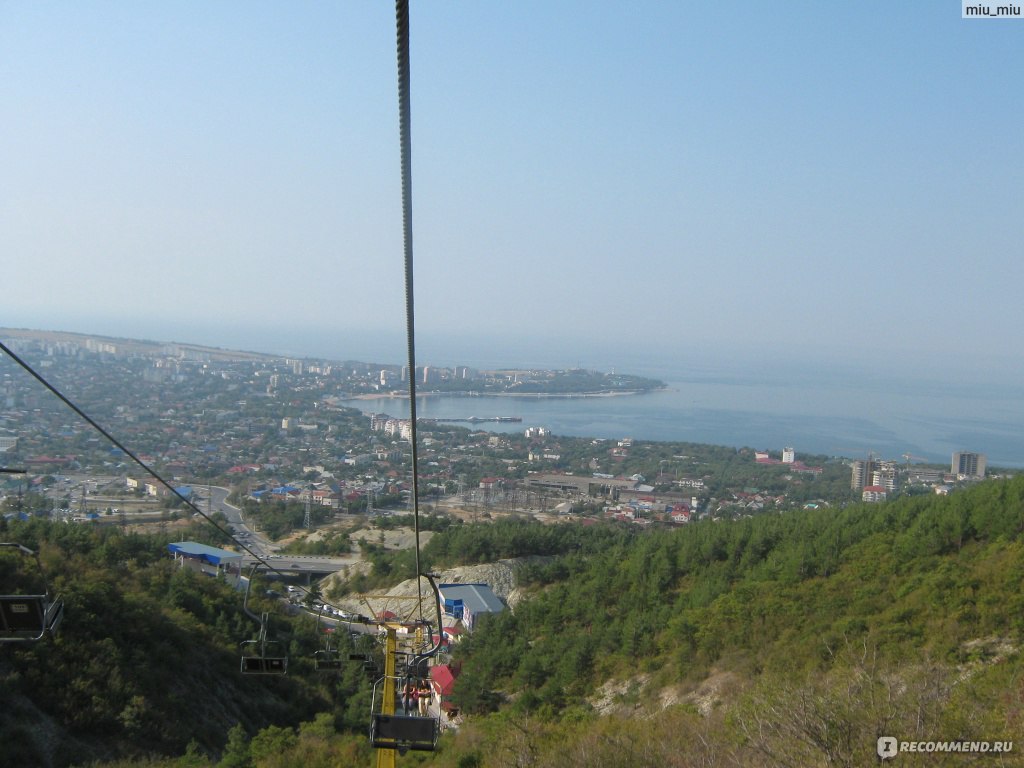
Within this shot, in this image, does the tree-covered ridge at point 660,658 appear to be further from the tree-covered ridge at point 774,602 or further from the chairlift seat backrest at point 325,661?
the chairlift seat backrest at point 325,661

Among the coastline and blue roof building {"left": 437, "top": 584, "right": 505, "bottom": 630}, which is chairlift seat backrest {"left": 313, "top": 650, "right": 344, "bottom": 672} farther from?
the coastline

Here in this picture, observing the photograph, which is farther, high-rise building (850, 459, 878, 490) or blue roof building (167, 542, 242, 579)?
high-rise building (850, 459, 878, 490)

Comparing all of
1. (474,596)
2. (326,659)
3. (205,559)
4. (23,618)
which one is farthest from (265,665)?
(205,559)

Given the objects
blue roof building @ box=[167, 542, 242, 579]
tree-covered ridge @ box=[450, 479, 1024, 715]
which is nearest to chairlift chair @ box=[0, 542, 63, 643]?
tree-covered ridge @ box=[450, 479, 1024, 715]

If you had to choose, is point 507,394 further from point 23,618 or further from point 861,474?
point 23,618

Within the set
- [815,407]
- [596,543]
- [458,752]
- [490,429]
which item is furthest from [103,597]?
[815,407]

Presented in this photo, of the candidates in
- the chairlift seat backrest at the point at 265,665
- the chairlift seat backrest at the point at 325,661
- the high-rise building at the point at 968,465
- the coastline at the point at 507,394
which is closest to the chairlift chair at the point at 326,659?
the chairlift seat backrest at the point at 325,661
